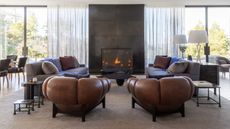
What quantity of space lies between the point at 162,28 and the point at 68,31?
12.9ft

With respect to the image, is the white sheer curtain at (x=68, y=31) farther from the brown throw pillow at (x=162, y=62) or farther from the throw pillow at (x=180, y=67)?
the throw pillow at (x=180, y=67)

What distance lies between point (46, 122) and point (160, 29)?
7265 millimetres

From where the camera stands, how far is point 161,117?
4.03 m

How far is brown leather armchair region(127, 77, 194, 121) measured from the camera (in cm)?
374

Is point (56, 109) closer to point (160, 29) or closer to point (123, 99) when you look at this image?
point (123, 99)

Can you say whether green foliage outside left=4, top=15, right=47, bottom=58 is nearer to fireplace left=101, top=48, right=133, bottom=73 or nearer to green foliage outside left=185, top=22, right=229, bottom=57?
fireplace left=101, top=48, right=133, bottom=73

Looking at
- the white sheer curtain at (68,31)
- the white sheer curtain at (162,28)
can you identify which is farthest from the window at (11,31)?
the white sheer curtain at (162,28)

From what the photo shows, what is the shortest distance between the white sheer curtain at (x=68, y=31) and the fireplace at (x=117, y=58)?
3.62 feet

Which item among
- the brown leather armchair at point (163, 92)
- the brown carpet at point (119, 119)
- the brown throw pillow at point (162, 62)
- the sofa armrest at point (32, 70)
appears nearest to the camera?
the brown carpet at point (119, 119)

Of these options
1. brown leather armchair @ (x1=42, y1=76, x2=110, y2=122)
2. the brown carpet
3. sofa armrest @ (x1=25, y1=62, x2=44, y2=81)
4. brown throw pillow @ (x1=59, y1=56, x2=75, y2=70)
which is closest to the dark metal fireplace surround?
brown throw pillow @ (x1=59, y1=56, x2=75, y2=70)

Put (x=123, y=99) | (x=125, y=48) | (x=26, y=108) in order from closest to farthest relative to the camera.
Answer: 1. (x=26, y=108)
2. (x=123, y=99)
3. (x=125, y=48)

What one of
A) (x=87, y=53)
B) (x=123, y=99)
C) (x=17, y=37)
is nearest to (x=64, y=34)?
(x=87, y=53)

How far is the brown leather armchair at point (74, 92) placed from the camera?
3.79 metres

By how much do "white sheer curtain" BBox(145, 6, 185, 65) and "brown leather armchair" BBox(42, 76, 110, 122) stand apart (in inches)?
247
